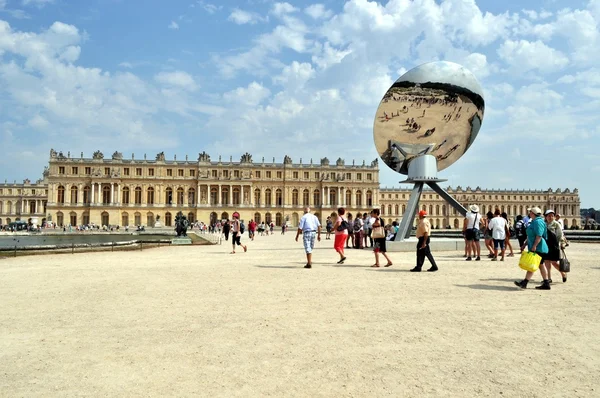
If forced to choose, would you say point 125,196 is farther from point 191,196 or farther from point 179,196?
point 191,196

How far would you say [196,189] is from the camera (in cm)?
7788

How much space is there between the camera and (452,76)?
18.4 m

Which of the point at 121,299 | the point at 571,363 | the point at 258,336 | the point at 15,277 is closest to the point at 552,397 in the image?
the point at 571,363

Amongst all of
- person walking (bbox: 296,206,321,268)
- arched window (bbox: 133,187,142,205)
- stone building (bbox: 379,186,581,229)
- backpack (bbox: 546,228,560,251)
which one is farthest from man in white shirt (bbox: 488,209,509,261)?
stone building (bbox: 379,186,581,229)

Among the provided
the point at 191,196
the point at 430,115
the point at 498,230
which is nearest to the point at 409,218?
the point at 430,115

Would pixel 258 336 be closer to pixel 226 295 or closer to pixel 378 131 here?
pixel 226 295

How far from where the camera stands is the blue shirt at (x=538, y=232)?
27.4ft

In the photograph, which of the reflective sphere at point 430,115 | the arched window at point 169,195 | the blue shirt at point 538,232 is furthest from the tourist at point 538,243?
the arched window at point 169,195

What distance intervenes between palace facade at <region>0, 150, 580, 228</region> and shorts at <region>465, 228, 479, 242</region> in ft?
205

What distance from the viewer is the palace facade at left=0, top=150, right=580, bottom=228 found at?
7400 centimetres

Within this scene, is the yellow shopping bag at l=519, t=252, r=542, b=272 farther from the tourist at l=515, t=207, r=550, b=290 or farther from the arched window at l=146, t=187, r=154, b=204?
the arched window at l=146, t=187, r=154, b=204

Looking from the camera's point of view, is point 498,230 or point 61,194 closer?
point 498,230

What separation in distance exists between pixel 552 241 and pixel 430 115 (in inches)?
427

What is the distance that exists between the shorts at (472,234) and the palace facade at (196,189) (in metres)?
62.3
